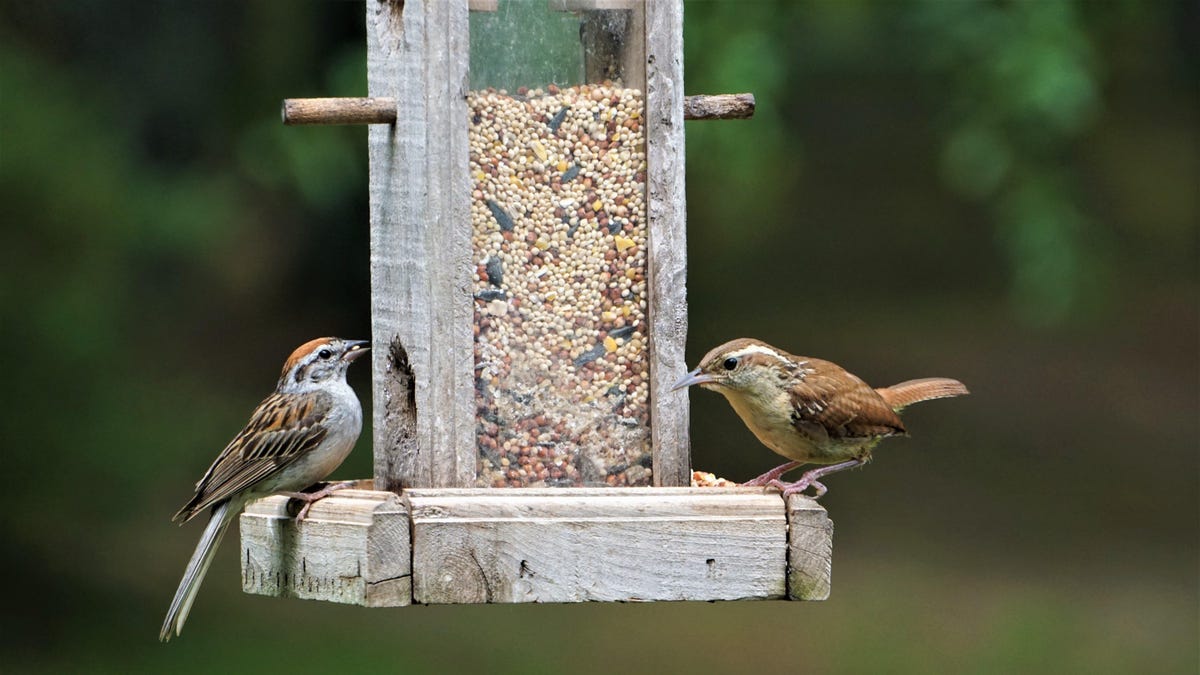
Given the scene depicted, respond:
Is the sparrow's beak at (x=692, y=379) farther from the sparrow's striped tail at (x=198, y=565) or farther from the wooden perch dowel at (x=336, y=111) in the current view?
the sparrow's striped tail at (x=198, y=565)

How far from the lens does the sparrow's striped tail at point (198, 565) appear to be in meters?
5.08

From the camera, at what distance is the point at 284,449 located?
17.0 ft

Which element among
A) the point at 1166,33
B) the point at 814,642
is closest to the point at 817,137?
the point at 1166,33

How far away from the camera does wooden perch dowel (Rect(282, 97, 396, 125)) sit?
4.76 m

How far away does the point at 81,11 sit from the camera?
391 inches

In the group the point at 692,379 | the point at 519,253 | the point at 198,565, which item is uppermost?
the point at 519,253

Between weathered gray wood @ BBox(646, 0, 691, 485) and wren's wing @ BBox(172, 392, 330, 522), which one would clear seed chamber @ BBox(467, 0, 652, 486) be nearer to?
weathered gray wood @ BBox(646, 0, 691, 485)

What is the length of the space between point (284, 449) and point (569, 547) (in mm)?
1227

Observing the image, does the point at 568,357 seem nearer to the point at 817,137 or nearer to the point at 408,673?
the point at 408,673

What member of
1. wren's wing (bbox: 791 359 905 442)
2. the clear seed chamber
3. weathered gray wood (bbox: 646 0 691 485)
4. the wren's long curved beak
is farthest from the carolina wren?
the wren's long curved beak

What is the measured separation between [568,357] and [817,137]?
915 cm

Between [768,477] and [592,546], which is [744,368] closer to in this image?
[768,477]

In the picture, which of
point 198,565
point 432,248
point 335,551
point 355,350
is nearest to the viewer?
point 335,551

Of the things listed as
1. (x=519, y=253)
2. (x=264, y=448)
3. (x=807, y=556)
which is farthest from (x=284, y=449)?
(x=807, y=556)
